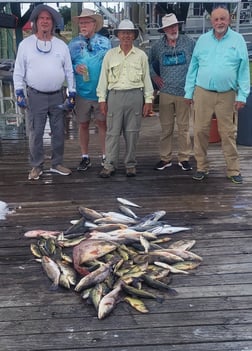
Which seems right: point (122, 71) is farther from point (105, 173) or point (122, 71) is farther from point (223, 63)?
point (105, 173)

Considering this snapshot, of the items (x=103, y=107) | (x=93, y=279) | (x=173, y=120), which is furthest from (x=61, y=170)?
(x=93, y=279)

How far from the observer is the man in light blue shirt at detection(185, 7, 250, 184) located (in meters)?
4.61

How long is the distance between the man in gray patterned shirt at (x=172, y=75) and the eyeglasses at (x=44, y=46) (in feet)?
3.64

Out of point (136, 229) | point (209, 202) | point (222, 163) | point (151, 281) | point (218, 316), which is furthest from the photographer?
point (222, 163)

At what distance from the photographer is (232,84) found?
473cm

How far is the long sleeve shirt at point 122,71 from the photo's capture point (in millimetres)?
4852

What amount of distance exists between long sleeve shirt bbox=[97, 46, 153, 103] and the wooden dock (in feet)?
3.24

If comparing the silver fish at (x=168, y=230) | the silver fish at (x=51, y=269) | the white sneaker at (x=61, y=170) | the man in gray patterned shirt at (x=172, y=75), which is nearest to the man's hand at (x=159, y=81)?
the man in gray patterned shirt at (x=172, y=75)

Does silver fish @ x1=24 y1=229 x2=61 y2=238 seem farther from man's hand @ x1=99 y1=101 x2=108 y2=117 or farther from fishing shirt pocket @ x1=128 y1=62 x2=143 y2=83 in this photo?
fishing shirt pocket @ x1=128 y1=62 x2=143 y2=83

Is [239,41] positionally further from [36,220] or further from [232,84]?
[36,220]

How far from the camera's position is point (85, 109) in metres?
5.25

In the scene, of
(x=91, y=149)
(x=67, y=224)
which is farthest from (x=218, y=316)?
(x=91, y=149)

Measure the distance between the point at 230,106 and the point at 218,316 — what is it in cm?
265

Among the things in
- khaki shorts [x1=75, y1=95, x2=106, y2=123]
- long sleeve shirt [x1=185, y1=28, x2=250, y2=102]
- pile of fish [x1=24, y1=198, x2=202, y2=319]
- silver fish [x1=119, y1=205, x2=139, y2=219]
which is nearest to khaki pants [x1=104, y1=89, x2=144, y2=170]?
khaki shorts [x1=75, y1=95, x2=106, y2=123]
